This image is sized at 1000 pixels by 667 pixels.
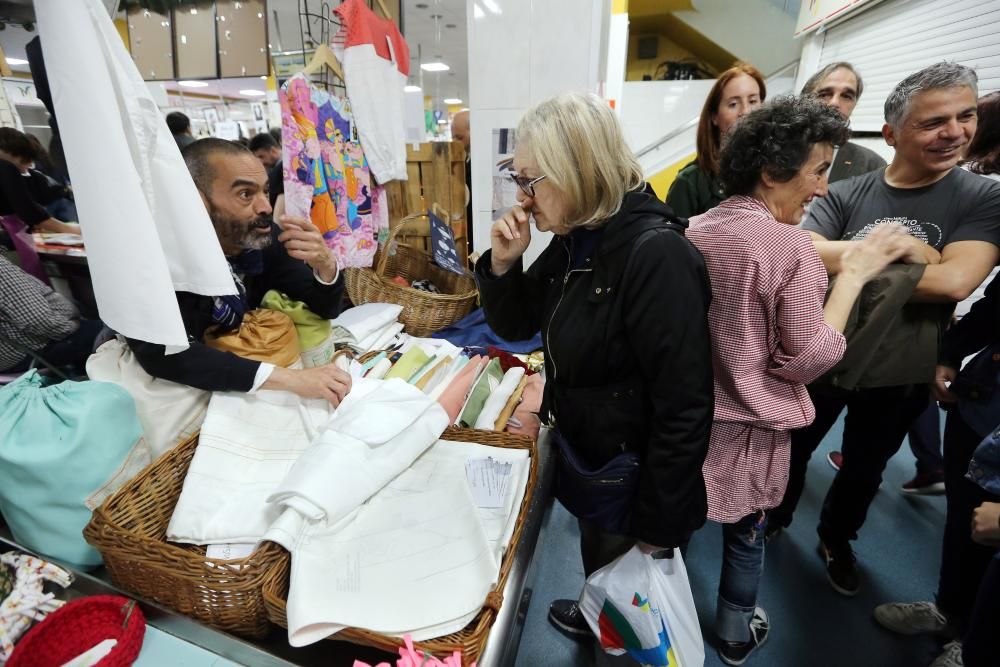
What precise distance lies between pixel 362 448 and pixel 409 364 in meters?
0.74

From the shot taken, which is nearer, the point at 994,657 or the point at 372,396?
the point at 994,657

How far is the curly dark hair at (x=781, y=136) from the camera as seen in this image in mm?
1104

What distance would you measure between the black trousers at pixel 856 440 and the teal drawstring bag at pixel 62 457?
2.23 meters

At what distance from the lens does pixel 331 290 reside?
1834 mm

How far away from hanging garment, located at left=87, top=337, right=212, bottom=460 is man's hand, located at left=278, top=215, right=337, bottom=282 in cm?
60

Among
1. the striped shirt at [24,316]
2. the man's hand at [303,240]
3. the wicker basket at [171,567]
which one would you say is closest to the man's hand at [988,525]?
the wicker basket at [171,567]

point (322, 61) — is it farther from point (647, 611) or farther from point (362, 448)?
point (647, 611)

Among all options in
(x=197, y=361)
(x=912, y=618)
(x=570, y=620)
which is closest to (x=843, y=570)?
(x=912, y=618)

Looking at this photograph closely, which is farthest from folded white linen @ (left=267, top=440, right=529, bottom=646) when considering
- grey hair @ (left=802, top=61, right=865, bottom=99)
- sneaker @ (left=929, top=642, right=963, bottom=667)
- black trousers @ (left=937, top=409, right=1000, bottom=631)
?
grey hair @ (left=802, top=61, right=865, bottom=99)

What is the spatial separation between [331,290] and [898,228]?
6.13 ft

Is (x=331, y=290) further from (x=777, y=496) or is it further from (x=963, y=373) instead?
(x=963, y=373)

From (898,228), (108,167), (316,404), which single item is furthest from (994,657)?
(108,167)

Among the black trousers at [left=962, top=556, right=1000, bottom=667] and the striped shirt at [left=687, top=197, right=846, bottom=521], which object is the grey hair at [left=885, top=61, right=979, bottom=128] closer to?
the striped shirt at [left=687, top=197, right=846, bottom=521]

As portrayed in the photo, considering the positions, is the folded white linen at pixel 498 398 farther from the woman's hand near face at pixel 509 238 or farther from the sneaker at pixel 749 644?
the sneaker at pixel 749 644
